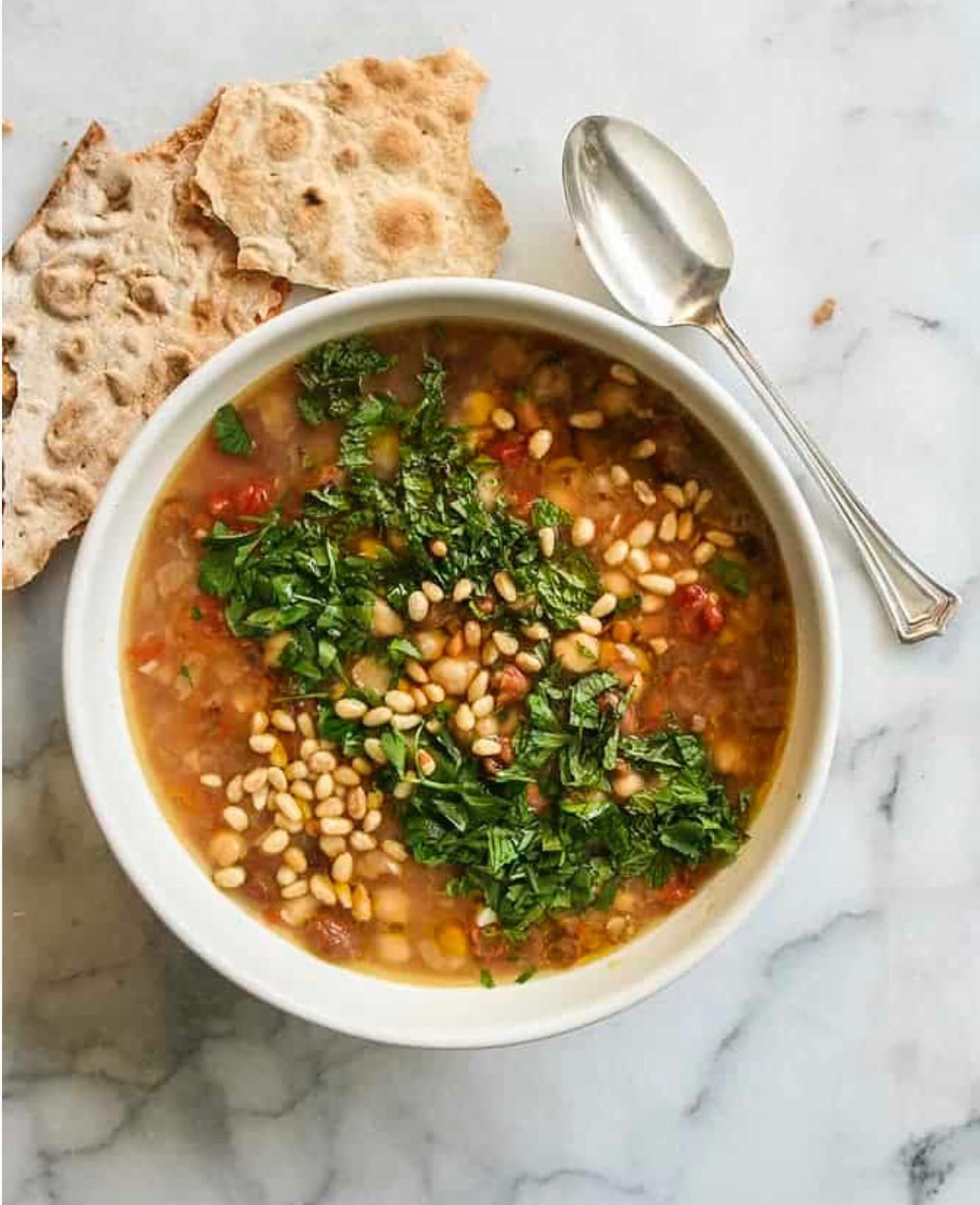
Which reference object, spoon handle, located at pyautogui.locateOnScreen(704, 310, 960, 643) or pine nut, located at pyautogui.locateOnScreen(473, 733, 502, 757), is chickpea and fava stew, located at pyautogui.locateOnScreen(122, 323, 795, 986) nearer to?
pine nut, located at pyautogui.locateOnScreen(473, 733, 502, 757)

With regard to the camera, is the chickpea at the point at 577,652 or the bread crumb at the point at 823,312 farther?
the bread crumb at the point at 823,312

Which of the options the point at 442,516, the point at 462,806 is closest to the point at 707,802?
the point at 462,806

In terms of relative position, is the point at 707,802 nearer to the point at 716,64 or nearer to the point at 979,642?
the point at 979,642

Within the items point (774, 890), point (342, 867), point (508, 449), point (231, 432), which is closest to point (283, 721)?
point (342, 867)

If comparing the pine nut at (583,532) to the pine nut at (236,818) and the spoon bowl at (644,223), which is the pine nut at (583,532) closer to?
the spoon bowl at (644,223)

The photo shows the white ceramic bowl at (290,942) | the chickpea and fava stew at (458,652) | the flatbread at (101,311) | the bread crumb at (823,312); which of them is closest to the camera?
the white ceramic bowl at (290,942)

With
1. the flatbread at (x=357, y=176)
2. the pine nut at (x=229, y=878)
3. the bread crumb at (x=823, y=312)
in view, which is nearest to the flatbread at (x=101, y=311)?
the flatbread at (x=357, y=176)

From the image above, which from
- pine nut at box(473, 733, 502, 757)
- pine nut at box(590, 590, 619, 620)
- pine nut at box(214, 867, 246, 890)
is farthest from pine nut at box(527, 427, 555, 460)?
pine nut at box(214, 867, 246, 890)

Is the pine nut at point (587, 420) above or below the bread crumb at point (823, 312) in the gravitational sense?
below
